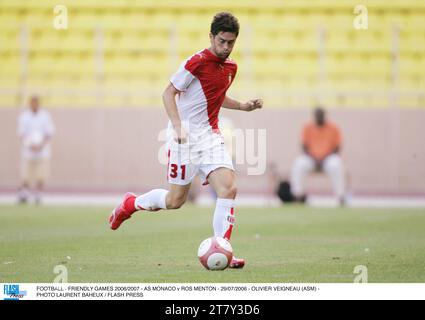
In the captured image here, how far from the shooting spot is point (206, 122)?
26.6 feet

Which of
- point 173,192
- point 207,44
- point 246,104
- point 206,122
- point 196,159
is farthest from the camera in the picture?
point 207,44

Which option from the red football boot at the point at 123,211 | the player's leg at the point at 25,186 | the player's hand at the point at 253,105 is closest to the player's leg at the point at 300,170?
the player's leg at the point at 25,186

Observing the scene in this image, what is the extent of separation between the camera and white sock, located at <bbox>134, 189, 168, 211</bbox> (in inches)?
330

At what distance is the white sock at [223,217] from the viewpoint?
773 cm

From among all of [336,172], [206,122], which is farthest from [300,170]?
[206,122]

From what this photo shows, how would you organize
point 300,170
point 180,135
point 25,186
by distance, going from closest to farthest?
point 180,135, point 300,170, point 25,186

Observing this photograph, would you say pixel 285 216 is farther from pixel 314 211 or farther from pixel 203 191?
pixel 203 191

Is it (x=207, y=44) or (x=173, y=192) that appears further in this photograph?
(x=207, y=44)

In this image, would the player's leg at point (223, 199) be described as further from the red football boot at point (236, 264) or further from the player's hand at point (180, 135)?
the player's hand at point (180, 135)

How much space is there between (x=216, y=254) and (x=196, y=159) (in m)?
0.91

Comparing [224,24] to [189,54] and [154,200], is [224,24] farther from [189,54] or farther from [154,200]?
[189,54]

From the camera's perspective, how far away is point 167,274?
24.5ft

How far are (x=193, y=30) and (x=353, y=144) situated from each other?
161 inches

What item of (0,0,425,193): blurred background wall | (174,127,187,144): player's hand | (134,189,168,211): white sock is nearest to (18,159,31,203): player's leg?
(0,0,425,193): blurred background wall
